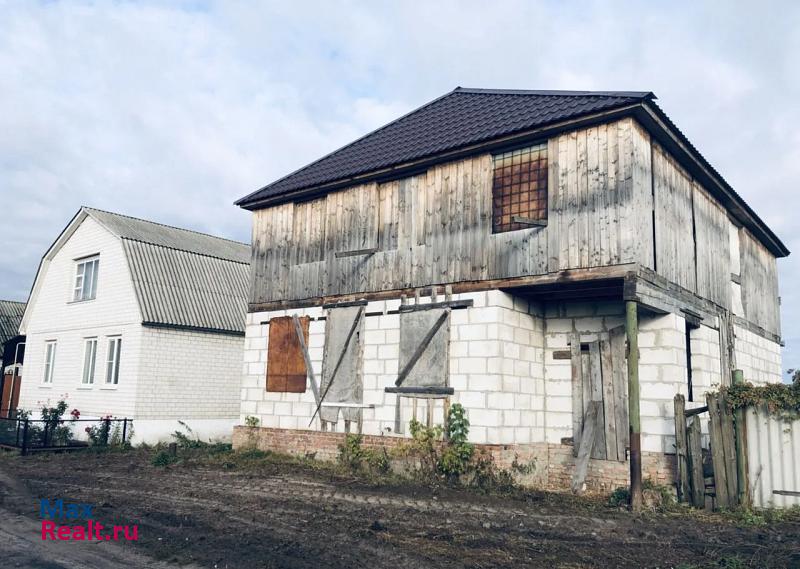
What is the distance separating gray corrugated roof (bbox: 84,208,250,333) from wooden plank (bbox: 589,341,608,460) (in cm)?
1294

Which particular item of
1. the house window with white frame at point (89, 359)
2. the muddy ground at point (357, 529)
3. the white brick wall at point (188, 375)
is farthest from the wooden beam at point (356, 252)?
the house window with white frame at point (89, 359)

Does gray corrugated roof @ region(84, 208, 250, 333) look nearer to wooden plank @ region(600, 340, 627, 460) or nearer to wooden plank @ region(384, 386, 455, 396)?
wooden plank @ region(384, 386, 455, 396)

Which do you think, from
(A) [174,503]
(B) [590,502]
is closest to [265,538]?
(A) [174,503]

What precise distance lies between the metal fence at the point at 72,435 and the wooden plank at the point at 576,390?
41.5ft

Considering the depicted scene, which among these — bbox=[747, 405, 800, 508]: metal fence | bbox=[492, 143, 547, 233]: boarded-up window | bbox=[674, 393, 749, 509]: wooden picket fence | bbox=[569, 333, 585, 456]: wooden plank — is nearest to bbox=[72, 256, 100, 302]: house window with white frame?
bbox=[492, 143, 547, 233]: boarded-up window

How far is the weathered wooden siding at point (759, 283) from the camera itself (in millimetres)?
16844

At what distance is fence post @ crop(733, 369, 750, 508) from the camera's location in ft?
31.9

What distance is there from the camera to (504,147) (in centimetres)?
1265

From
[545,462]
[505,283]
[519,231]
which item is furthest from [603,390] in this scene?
[519,231]

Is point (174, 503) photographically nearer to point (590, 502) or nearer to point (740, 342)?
point (590, 502)

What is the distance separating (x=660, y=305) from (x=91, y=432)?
16.3 m

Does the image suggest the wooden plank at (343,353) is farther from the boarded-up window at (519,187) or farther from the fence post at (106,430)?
the fence post at (106,430)

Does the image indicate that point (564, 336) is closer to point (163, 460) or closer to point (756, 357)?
point (756, 357)

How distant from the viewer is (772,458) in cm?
974
